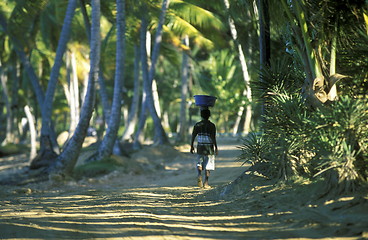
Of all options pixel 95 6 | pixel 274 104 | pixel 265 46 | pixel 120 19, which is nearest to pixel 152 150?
pixel 120 19

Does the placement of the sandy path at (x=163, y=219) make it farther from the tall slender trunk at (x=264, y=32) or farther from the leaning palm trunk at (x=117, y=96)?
the leaning palm trunk at (x=117, y=96)

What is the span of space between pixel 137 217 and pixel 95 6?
890 centimetres

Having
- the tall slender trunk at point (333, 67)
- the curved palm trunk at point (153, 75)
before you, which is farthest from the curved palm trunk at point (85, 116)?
the tall slender trunk at point (333, 67)

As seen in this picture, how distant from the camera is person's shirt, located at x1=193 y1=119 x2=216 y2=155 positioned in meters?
9.59

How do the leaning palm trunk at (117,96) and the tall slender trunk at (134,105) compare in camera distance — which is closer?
the leaning palm trunk at (117,96)

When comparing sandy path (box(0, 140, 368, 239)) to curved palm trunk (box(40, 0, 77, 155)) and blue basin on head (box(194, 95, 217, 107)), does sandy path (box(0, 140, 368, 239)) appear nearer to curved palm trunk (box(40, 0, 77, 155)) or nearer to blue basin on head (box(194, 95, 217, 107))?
blue basin on head (box(194, 95, 217, 107))

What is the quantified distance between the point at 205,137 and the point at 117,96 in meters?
6.97

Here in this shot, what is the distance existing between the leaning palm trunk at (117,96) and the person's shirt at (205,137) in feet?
21.7

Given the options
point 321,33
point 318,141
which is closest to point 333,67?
point 321,33

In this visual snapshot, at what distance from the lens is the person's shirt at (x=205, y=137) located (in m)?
9.59

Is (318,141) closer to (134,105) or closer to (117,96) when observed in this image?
(117,96)

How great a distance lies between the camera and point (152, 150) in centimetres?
2131

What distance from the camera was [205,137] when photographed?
9578 mm

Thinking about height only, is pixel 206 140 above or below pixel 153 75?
below
